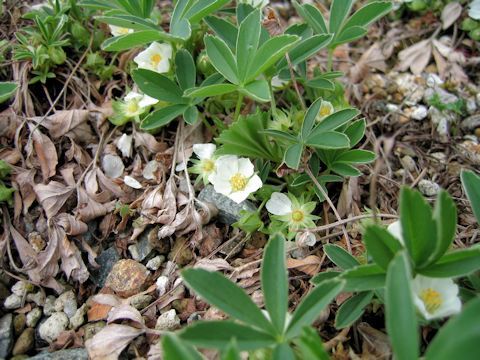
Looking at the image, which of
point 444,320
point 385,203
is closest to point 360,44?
point 385,203

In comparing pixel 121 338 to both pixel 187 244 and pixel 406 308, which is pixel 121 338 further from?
pixel 406 308

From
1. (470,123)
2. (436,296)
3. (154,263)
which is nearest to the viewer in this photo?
(436,296)

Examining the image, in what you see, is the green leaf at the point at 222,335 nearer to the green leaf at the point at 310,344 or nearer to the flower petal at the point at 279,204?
the green leaf at the point at 310,344

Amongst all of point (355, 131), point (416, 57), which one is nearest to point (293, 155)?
point (355, 131)

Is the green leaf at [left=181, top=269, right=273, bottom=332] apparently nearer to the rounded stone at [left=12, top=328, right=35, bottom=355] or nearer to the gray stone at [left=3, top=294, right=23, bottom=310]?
the rounded stone at [left=12, top=328, right=35, bottom=355]

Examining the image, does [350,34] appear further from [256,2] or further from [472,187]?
[472,187]

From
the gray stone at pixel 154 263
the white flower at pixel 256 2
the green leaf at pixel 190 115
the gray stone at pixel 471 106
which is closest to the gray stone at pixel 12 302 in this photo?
the gray stone at pixel 154 263
